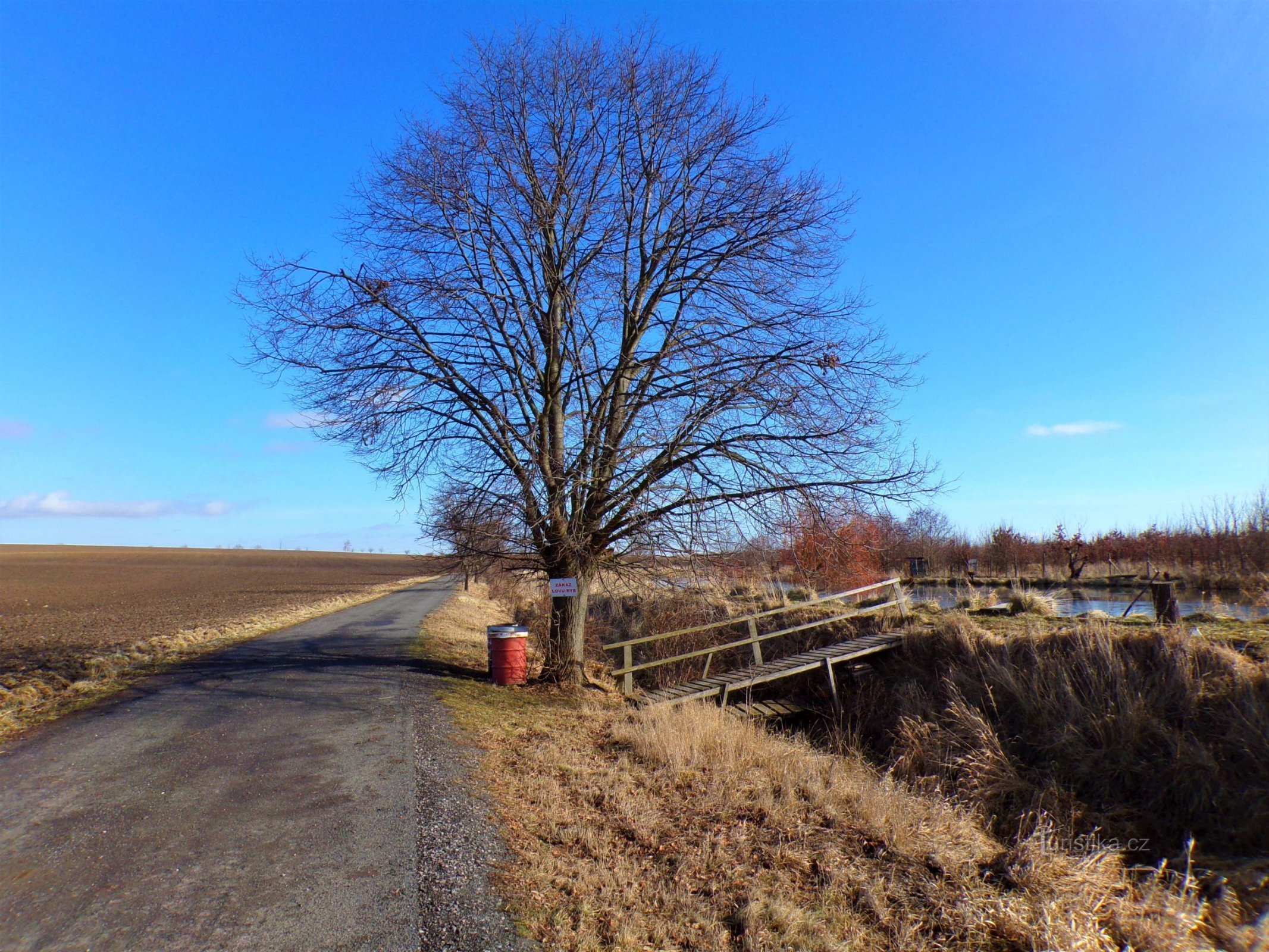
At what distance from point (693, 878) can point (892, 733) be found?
7812mm

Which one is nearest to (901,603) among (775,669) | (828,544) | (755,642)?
(775,669)

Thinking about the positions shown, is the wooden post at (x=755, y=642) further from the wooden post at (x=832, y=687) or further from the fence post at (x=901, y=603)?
the fence post at (x=901, y=603)

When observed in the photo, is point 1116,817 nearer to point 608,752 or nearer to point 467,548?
point 608,752

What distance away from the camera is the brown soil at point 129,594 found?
54.3 feet

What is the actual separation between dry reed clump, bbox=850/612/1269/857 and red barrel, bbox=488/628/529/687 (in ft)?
18.4

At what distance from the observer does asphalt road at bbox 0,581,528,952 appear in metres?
4.32

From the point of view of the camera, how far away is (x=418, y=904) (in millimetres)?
4566

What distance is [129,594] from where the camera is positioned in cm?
3869

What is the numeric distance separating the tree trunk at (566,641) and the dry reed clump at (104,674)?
21.2 feet

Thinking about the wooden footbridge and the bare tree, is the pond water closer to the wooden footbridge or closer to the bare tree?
the wooden footbridge

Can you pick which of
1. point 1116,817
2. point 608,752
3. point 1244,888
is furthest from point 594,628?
point 1244,888

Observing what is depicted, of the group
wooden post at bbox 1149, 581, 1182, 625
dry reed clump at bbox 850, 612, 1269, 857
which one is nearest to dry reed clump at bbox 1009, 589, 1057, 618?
wooden post at bbox 1149, 581, 1182, 625

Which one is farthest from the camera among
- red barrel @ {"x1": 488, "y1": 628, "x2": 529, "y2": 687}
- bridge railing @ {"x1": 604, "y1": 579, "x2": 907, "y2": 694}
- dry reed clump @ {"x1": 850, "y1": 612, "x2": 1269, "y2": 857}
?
bridge railing @ {"x1": 604, "y1": 579, "x2": 907, "y2": 694}

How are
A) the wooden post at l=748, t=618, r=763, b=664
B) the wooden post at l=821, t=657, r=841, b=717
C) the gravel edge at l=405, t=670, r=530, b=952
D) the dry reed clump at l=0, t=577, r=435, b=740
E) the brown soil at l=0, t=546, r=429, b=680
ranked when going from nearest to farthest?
1. the gravel edge at l=405, t=670, r=530, b=952
2. the dry reed clump at l=0, t=577, r=435, b=740
3. the wooden post at l=748, t=618, r=763, b=664
4. the wooden post at l=821, t=657, r=841, b=717
5. the brown soil at l=0, t=546, r=429, b=680
